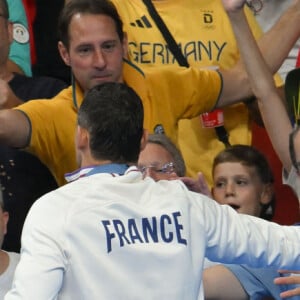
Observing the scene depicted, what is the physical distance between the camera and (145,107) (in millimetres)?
4605

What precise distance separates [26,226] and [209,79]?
195 centimetres

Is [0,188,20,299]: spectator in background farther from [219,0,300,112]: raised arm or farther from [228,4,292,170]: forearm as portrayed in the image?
[219,0,300,112]: raised arm

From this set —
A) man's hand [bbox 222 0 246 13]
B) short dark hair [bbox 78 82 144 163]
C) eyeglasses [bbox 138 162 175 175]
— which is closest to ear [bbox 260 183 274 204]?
eyeglasses [bbox 138 162 175 175]

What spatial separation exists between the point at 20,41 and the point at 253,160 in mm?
1391

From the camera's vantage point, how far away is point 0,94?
15.0 ft

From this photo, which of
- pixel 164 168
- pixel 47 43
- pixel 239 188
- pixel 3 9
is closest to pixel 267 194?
pixel 239 188

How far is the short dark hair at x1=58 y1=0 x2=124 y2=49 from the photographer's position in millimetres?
4648

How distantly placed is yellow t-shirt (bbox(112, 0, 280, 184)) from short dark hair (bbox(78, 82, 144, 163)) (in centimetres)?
165

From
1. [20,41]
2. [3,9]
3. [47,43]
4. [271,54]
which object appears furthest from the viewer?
[47,43]

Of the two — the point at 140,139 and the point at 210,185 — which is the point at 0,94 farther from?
the point at 140,139

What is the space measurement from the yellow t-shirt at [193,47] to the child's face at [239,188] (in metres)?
0.32

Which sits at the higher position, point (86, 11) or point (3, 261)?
point (86, 11)

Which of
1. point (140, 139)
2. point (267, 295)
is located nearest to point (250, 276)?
point (267, 295)

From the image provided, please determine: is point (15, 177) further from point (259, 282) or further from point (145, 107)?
point (259, 282)
